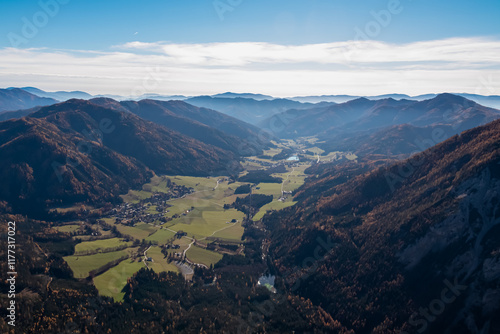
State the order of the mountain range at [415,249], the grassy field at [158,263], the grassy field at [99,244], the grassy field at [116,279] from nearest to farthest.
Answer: the mountain range at [415,249] → the grassy field at [116,279] → the grassy field at [158,263] → the grassy field at [99,244]

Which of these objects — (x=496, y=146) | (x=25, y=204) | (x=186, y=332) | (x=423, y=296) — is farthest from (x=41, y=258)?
(x=496, y=146)

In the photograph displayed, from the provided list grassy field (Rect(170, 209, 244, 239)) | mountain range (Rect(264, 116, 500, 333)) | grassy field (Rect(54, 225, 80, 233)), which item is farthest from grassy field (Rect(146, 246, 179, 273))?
grassy field (Rect(54, 225, 80, 233))

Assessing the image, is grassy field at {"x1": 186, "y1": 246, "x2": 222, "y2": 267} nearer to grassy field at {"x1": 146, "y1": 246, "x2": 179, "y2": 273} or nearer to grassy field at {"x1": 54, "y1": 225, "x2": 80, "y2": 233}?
grassy field at {"x1": 146, "y1": 246, "x2": 179, "y2": 273}

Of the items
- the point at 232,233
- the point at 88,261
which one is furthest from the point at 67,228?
the point at 232,233

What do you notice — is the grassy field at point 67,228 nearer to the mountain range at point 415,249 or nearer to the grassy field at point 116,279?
the grassy field at point 116,279

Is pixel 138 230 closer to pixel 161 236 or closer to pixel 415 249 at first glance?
pixel 161 236

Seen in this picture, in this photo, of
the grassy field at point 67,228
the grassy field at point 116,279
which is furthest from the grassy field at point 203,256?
the grassy field at point 67,228
